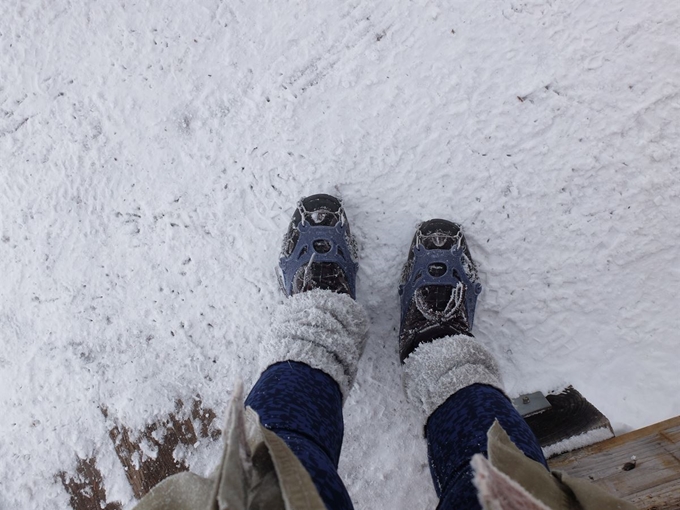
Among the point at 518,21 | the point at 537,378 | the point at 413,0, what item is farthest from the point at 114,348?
the point at 518,21

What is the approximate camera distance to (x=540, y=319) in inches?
59.2

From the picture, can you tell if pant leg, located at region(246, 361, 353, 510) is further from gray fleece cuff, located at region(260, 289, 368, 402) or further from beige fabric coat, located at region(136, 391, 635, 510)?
beige fabric coat, located at region(136, 391, 635, 510)

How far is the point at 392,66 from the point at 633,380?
4.06 feet

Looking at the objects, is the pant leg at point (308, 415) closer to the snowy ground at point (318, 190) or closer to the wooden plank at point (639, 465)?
the snowy ground at point (318, 190)

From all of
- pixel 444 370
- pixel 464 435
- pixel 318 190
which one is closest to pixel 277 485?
pixel 464 435

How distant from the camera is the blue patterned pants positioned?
94cm

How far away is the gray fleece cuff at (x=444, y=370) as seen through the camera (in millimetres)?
1207

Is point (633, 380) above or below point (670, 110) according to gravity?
below

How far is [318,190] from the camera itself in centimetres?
154

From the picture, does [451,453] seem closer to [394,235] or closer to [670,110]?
[394,235]

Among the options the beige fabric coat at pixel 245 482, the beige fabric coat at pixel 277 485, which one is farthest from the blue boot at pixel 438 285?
the beige fabric coat at pixel 245 482

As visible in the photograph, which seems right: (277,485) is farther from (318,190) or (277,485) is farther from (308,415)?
(318,190)

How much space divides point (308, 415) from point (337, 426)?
0.11 meters

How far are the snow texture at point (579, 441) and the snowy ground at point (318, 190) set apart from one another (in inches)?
5.8
